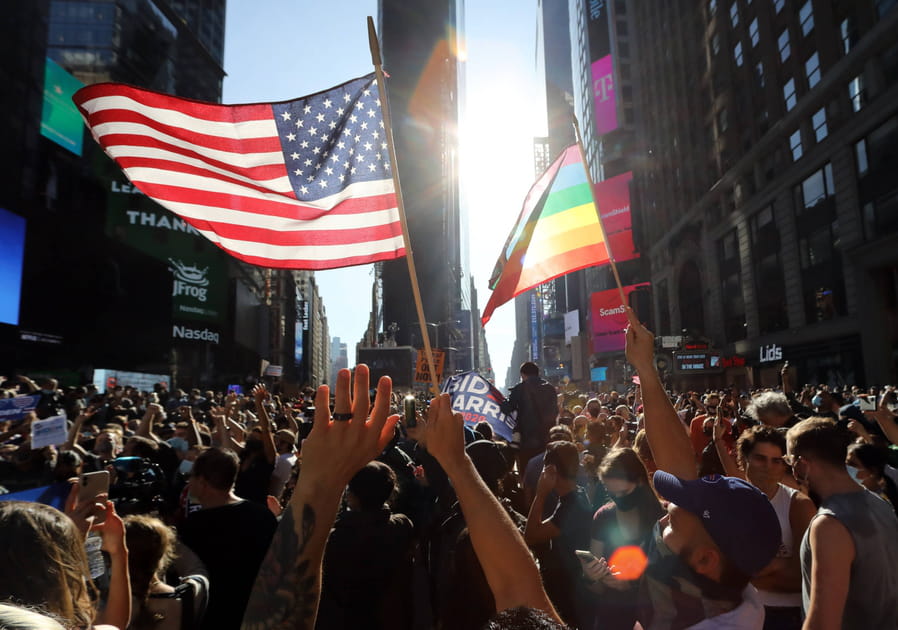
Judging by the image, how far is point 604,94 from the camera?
277 ft

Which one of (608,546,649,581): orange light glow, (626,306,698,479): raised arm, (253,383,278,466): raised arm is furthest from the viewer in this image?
(253,383,278,466): raised arm

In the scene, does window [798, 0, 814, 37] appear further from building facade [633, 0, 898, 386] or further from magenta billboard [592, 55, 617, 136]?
magenta billboard [592, 55, 617, 136]

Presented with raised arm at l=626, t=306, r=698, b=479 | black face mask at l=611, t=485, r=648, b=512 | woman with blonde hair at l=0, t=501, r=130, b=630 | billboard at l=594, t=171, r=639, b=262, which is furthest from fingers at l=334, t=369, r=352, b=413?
billboard at l=594, t=171, r=639, b=262

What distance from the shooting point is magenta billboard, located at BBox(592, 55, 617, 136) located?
82.4m

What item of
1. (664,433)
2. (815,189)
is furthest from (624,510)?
(815,189)

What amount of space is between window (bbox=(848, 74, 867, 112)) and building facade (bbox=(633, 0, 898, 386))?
0.06 m

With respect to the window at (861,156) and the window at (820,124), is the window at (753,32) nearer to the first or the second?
the window at (820,124)

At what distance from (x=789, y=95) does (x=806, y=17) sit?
4.26 meters

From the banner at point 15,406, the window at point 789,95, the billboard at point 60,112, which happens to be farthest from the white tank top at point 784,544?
the billboard at point 60,112

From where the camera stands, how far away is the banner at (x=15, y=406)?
733 cm

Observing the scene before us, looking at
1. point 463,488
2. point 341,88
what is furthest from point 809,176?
point 463,488

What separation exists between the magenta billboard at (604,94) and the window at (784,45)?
45.7 metres

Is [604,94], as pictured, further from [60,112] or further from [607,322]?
[60,112]

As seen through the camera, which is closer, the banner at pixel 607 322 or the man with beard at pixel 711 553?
the man with beard at pixel 711 553
